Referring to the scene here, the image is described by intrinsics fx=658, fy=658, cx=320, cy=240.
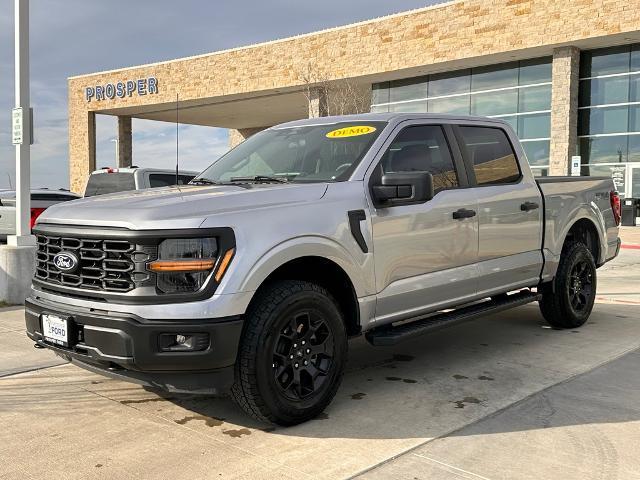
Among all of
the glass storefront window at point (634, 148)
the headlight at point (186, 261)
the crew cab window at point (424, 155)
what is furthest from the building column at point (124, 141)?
the headlight at point (186, 261)

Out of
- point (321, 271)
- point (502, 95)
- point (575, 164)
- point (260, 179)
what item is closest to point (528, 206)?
point (321, 271)

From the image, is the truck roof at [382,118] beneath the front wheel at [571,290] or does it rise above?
above

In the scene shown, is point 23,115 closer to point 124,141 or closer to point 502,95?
point 502,95

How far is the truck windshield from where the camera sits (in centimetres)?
460

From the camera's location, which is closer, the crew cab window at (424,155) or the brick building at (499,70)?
the crew cab window at (424,155)

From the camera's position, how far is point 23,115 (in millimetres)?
8461

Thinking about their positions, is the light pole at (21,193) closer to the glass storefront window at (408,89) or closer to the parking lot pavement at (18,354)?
the parking lot pavement at (18,354)

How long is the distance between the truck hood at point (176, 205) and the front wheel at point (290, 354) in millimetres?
527

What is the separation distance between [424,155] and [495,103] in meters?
23.2

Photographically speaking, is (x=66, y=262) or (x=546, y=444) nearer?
(x=546, y=444)

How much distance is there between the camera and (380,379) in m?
4.94

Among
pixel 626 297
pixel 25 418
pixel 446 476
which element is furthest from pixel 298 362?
pixel 626 297

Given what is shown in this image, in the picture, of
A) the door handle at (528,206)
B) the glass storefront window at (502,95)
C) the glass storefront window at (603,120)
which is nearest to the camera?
the door handle at (528,206)

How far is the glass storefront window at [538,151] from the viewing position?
83.6ft
